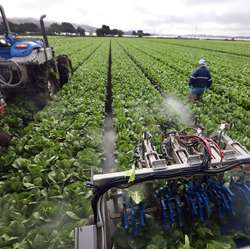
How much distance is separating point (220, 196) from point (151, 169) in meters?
0.82

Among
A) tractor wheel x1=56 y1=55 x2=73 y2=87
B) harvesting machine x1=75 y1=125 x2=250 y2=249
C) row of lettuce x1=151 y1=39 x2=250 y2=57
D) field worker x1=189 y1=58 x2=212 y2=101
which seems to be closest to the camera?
harvesting machine x1=75 y1=125 x2=250 y2=249

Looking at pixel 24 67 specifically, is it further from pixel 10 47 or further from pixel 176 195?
pixel 176 195

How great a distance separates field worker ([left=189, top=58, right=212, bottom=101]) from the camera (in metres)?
6.78

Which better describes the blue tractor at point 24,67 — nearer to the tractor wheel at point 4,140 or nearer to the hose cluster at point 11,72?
the hose cluster at point 11,72

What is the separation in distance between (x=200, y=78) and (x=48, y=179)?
512 cm

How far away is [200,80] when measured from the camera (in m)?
6.82

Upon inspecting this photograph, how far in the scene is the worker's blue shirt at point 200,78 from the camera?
22.2 ft

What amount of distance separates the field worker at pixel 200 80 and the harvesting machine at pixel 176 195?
4.55m

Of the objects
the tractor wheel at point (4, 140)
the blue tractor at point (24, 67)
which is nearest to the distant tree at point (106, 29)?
the blue tractor at point (24, 67)

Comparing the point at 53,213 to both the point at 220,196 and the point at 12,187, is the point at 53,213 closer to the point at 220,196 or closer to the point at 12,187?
the point at 12,187

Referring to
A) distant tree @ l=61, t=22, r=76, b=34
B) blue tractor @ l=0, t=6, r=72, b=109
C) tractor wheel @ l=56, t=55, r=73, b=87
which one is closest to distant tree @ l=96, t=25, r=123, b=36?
distant tree @ l=61, t=22, r=76, b=34

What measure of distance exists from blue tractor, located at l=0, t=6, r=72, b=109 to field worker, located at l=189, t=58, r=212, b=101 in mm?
4078

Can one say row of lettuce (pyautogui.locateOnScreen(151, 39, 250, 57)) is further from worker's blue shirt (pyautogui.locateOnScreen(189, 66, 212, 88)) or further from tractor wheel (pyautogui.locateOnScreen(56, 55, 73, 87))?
tractor wheel (pyautogui.locateOnScreen(56, 55, 73, 87))

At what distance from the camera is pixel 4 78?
5938mm
